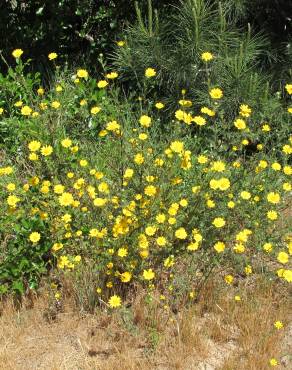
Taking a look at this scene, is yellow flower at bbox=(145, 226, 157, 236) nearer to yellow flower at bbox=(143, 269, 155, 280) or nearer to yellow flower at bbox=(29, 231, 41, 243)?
yellow flower at bbox=(143, 269, 155, 280)

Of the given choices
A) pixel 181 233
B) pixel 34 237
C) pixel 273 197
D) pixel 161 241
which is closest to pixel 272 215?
pixel 273 197

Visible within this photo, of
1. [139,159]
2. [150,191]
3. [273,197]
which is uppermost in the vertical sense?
[139,159]

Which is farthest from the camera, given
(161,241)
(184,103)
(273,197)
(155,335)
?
(184,103)

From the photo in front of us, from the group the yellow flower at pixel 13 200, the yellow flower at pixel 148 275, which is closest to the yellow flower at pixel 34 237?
the yellow flower at pixel 13 200

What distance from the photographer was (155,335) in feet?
8.39

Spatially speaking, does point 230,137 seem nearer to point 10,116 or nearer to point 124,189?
point 124,189

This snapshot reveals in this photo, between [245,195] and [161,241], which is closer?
[161,241]

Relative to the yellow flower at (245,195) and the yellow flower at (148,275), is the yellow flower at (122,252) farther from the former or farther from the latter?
the yellow flower at (245,195)

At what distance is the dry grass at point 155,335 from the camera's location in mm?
2561

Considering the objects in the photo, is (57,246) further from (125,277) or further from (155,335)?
(155,335)

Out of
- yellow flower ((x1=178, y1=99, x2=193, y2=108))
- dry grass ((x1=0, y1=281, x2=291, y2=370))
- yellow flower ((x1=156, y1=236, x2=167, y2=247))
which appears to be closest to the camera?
dry grass ((x1=0, y1=281, x2=291, y2=370))

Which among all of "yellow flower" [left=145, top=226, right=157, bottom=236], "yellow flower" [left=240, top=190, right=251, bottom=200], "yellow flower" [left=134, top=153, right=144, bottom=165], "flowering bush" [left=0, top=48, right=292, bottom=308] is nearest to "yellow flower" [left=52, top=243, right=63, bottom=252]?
"flowering bush" [left=0, top=48, right=292, bottom=308]

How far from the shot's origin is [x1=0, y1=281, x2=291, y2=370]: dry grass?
256cm

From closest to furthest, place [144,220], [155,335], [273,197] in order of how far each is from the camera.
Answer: [155,335] < [144,220] < [273,197]
